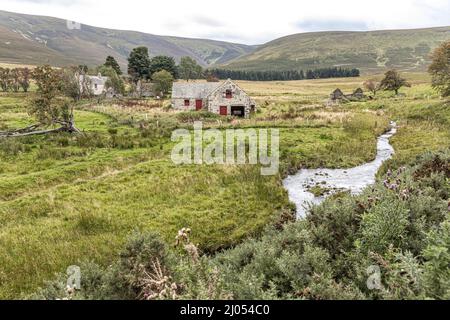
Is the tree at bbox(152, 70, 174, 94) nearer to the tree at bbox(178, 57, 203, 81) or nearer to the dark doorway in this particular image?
the dark doorway

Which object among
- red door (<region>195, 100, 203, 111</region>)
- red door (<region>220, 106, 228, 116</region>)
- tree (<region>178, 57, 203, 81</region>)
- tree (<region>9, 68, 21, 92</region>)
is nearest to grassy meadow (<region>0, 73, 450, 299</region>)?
red door (<region>220, 106, 228, 116</region>)

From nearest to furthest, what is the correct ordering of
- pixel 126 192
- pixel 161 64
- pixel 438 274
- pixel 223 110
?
pixel 438 274 < pixel 126 192 < pixel 223 110 < pixel 161 64

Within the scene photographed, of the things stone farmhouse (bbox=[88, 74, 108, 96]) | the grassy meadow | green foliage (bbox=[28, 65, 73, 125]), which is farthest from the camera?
stone farmhouse (bbox=[88, 74, 108, 96])

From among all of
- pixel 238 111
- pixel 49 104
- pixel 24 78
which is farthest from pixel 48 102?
pixel 24 78

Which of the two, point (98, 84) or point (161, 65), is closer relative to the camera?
point (98, 84)

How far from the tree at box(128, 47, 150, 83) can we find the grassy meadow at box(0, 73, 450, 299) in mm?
74803

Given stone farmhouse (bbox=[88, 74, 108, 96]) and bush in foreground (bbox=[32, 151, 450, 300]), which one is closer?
bush in foreground (bbox=[32, 151, 450, 300])

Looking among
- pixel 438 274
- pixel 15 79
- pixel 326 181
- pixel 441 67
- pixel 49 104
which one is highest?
pixel 15 79

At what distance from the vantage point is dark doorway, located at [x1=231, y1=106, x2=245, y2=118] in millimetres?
52781

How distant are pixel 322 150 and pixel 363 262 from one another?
2018cm

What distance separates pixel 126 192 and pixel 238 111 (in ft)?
123

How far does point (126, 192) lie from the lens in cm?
1744

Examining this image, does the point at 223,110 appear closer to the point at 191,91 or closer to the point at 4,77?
the point at 191,91
